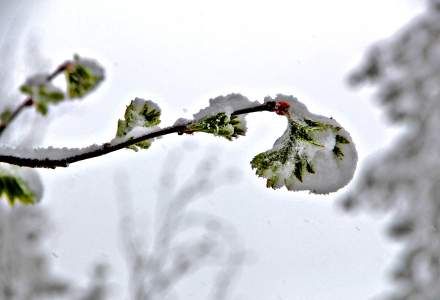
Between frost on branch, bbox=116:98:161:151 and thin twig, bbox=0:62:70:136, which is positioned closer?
thin twig, bbox=0:62:70:136

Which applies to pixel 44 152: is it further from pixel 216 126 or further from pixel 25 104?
pixel 216 126

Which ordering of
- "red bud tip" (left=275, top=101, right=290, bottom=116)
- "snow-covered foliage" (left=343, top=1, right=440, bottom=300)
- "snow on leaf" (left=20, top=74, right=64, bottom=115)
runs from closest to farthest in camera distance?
"snow on leaf" (left=20, top=74, right=64, bottom=115)
"red bud tip" (left=275, top=101, right=290, bottom=116)
"snow-covered foliage" (left=343, top=1, right=440, bottom=300)

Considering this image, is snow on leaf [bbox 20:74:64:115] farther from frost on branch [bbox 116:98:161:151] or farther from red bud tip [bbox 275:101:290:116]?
red bud tip [bbox 275:101:290:116]

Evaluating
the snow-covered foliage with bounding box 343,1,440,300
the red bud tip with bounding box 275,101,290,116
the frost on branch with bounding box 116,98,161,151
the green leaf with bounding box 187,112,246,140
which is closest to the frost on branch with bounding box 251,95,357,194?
the red bud tip with bounding box 275,101,290,116

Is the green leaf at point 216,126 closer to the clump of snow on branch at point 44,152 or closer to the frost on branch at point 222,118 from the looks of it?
the frost on branch at point 222,118

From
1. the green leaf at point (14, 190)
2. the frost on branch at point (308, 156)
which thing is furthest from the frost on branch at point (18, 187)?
the frost on branch at point (308, 156)

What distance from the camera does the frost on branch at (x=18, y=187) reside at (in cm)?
97

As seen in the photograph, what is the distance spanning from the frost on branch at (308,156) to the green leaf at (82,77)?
1.21 feet

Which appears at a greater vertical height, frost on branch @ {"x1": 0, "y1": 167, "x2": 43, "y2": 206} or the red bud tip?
the red bud tip

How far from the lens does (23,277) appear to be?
9.62 meters

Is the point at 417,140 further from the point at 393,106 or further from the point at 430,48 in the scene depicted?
the point at 430,48

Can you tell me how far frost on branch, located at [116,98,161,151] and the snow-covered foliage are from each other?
222 inches

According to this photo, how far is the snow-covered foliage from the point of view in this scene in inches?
236

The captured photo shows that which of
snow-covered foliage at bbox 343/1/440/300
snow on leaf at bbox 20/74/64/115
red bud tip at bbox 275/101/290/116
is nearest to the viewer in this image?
snow on leaf at bbox 20/74/64/115
